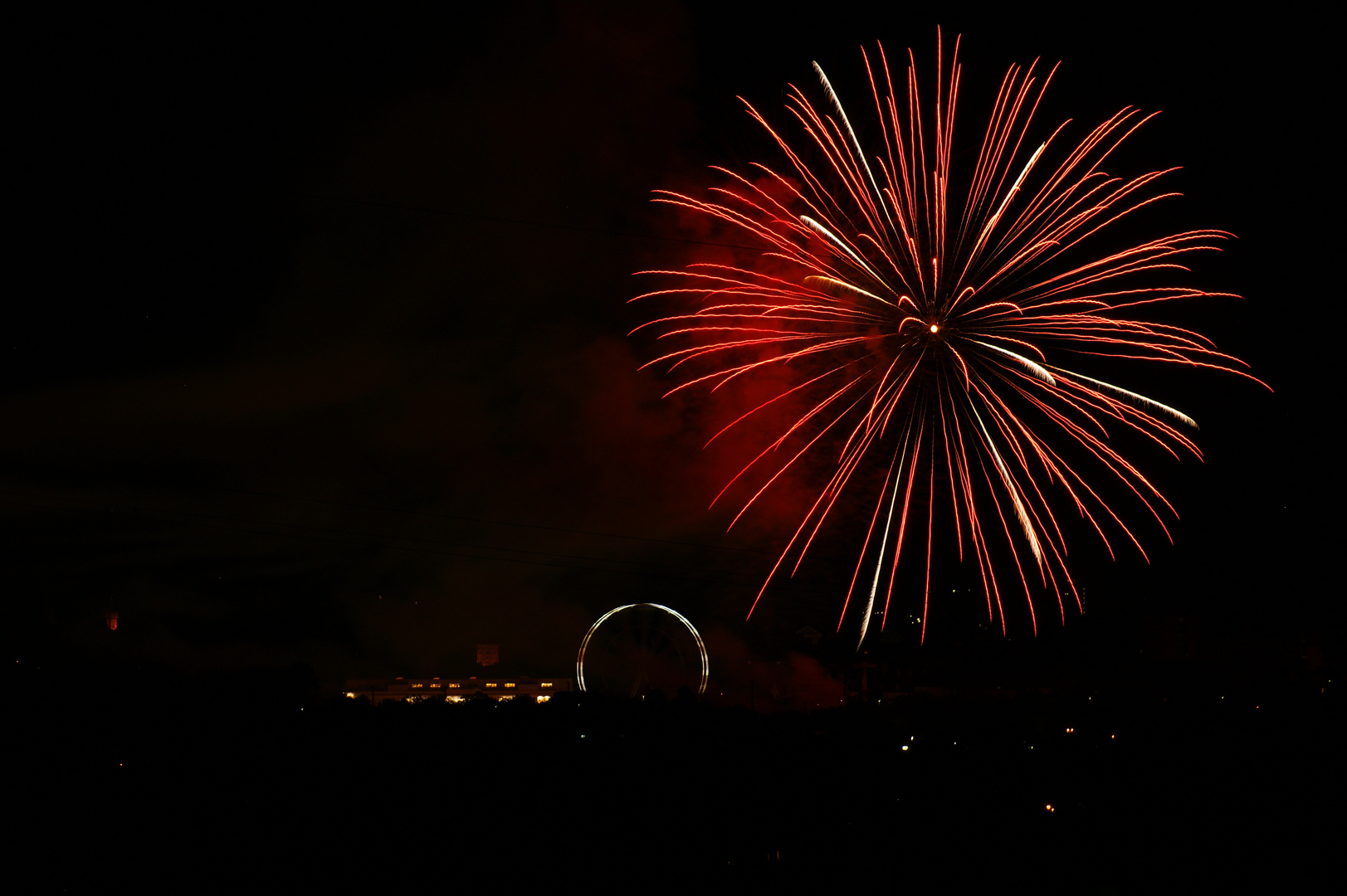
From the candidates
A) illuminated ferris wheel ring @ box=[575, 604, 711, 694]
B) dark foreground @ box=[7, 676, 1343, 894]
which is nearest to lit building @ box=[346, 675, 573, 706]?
illuminated ferris wheel ring @ box=[575, 604, 711, 694]

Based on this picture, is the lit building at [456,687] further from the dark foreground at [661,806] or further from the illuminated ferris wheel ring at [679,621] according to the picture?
the dark foreground at [661,806]

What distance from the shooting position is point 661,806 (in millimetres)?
11367

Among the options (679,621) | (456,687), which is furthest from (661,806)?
(456,687)

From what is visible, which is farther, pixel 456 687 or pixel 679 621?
pixel 456 687

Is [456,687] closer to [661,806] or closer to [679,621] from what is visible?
[679,621]

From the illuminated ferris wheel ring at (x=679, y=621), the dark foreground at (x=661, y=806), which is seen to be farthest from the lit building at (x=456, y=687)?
the dark foreground at (x=661, y=806)

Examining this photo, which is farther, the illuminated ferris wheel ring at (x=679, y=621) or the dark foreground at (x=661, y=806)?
the illuminated ferris wheel ring at (x=679, y=621)

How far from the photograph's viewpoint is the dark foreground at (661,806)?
10.8 meters

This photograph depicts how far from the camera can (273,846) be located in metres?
10.8

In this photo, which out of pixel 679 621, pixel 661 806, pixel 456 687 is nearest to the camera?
pixel 661 806

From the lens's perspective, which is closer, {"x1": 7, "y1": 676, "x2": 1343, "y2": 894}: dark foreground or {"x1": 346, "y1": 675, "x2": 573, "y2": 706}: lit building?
{"x1": 7, "y1": 676, "x2": 1343, "y2": 894}: dark foreground

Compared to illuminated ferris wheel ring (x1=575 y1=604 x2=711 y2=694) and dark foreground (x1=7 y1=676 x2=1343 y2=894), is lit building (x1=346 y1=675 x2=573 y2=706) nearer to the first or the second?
illuminated ferris wheel ring (x1=575 y1=604 x2=711 y2=694)

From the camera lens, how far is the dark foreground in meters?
10.8

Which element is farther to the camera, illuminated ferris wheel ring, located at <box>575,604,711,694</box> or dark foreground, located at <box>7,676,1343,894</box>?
illuminated ferris wheel ring, located at <box>575,604,711,694</box>
